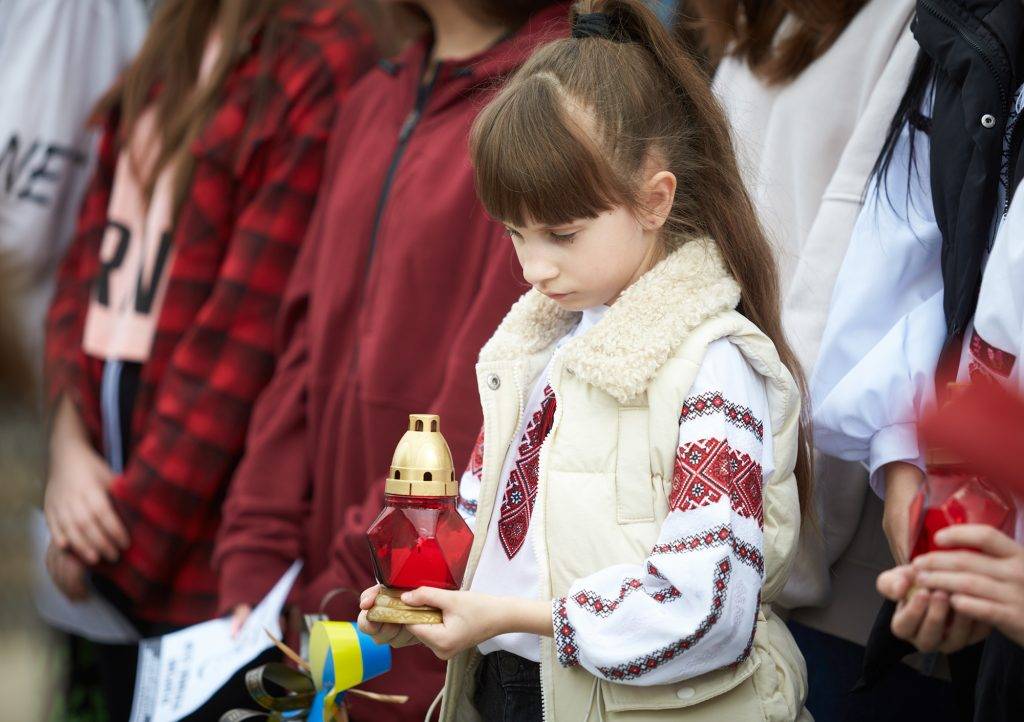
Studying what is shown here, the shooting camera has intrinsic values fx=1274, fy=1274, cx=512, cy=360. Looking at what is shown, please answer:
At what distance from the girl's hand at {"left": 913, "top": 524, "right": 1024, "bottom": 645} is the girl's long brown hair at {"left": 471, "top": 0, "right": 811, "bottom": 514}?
51cm

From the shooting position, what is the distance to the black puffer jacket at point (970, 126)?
5.87ft

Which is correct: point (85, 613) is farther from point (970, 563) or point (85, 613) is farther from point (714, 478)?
point (970, 563)

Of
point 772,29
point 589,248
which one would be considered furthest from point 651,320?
point 772,29

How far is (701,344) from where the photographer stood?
1.69 m

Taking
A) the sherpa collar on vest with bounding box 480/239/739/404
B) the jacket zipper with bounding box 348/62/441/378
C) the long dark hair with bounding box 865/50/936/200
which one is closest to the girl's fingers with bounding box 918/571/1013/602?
the sherpa collar on vest with bounding box 480/239/739/404

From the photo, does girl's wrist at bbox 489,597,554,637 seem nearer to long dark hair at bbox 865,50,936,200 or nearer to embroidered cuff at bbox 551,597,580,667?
embroidered cuff at bbox 551,597,580,667

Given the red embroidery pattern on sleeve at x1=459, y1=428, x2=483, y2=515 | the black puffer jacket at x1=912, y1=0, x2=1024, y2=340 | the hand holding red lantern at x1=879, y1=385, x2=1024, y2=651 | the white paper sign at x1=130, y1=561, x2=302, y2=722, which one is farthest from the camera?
the white paper sign at x1=130, y1=561, x2=302, y2=722

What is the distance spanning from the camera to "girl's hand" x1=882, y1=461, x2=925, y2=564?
5.78ft

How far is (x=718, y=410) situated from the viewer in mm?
1649

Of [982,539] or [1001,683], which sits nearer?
[982,539]

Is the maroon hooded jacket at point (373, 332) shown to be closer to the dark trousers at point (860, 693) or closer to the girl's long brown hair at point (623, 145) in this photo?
the girl's long brown hair at point (623, 145)

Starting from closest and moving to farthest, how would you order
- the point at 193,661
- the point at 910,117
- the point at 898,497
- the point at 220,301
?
the point at 898,497, the point at 910,117, the point at 193,661, the point at 220,301

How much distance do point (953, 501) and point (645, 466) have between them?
16.2 inches

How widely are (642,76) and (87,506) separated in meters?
2.13
